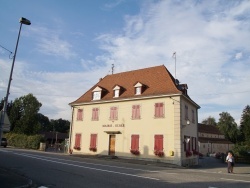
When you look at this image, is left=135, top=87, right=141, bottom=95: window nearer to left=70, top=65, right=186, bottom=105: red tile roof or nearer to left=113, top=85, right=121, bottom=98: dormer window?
left=70, top=65, right=186, bottom=105: red tile roof

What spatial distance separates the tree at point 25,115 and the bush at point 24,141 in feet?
44.9

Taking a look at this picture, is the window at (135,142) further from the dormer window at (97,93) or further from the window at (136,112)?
the dormer window at (97,93)

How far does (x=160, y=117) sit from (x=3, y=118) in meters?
16.5

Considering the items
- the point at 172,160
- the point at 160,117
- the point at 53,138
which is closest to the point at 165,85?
the point at 160,117

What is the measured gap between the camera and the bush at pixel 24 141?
41000 millimetres

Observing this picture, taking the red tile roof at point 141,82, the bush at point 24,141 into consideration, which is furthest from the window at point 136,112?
the bush at point 24,141

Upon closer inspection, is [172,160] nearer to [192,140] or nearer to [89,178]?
[192,140]

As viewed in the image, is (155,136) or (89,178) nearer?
(89,178)

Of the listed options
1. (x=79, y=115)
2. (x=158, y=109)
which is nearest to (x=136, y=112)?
(x=158, y=109)

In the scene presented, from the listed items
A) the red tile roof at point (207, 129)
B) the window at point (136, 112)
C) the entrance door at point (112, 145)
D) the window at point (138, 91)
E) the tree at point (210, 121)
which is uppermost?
the tree at point (210, 121)

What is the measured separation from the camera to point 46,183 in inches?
425

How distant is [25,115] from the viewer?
2566 inches

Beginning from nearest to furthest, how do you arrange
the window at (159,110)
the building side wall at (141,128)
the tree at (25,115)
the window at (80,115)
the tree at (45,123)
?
the building side wall at (141,128) → the window at (159,110) → the window at (80,115) → the tree at (25,115) → the tree at (45,123)

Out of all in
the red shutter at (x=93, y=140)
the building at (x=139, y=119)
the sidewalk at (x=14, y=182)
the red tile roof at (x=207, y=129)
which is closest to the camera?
the sidewalk at (x=14, y=182)
